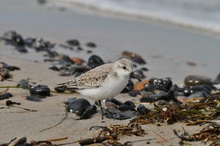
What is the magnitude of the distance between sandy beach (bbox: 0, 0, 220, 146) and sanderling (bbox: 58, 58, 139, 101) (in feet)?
0.96

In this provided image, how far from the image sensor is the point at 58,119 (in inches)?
229

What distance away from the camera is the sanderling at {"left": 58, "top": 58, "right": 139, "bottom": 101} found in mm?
5887

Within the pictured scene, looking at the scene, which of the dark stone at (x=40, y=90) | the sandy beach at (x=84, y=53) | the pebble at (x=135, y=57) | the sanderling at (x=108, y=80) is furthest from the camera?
the pebble at (x=135, y=57)

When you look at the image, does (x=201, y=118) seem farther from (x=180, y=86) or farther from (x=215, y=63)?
(x=215, y=63)

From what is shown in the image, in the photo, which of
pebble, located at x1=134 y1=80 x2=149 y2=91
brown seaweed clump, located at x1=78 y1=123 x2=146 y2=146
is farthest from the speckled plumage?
pebble, located at x1=134 y1=80 x2=149 y2=91

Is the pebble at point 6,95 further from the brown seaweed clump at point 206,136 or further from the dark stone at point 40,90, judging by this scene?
the brown seaweed clump at point 206,136

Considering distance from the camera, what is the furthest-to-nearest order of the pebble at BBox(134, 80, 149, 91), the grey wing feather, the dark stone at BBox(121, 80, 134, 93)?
the pebble at BBox(134, 80, 149, 91) → the dark stone at BBox(121, 80, 134, 93) → the grey wing feather

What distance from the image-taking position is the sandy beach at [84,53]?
5.46 m

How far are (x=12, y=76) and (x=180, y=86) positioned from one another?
2.64m

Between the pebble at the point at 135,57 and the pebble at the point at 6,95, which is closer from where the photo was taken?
the pebble at the point at 6,95

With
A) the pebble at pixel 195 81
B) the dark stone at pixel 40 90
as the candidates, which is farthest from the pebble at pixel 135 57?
the dark stone at pixel 40 90

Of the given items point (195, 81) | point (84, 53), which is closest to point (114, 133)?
point (195, 81)

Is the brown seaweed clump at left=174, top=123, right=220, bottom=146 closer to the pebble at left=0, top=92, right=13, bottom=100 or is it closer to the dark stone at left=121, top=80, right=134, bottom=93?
the pebble at left=0, top=92, right=13, bottom=100

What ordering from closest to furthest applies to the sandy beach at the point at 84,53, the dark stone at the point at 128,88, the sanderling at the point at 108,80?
the sandy beach at the point at 84,53 → the sanderling at the point at 108,80 → the dark stone at the point at 128,88
